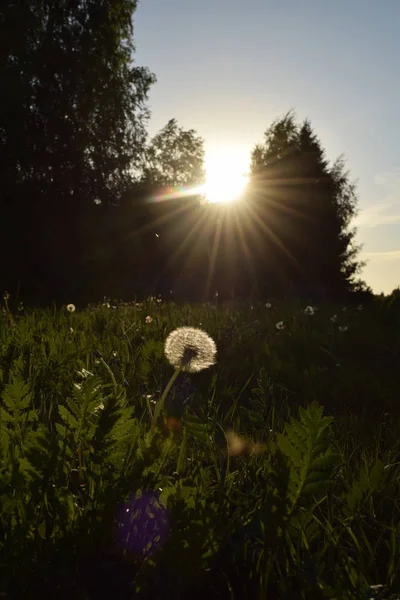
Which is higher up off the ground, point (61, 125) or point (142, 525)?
point (61, 125)

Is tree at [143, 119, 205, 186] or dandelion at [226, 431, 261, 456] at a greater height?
tree at [143, 119, 205, 186]

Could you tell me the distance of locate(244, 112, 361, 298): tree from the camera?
2261 cm

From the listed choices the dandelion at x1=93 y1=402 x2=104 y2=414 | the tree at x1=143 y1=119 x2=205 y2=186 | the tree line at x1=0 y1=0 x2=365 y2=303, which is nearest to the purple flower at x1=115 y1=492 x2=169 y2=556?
the dandelion at x1=93 y1=402 x2=104 y2=414

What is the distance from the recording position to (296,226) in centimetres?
2441

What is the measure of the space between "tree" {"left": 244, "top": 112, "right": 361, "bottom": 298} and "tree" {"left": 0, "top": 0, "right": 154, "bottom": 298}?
23.4ft

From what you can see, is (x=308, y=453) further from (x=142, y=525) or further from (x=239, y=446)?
(x=239, y=446)

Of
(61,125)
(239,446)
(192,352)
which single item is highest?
(61,125)

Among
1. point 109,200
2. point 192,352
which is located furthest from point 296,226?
point 192,352

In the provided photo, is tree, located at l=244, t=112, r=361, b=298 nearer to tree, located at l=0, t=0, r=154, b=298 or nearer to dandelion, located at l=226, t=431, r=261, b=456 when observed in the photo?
tree, located at l=0, t=0, r=154, b=298

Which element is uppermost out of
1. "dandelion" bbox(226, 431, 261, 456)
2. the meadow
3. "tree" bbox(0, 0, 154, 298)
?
"tree" bbox(0, 0, 154, 298)

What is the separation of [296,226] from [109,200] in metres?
9.84

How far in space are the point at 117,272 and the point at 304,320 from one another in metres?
15.5

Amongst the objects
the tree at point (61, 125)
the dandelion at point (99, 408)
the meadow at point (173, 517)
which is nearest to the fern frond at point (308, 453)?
the meadow at point (173, 517)

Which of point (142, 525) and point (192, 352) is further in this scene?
point (192, 352)
